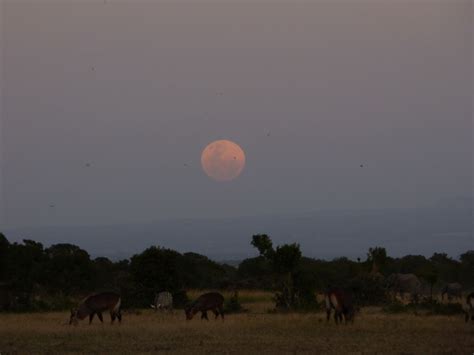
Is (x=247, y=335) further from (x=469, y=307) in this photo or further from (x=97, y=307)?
(x=469, y=307)

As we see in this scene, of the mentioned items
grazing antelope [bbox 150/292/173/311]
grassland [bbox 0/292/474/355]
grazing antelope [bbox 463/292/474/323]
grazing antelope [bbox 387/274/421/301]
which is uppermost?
grazing antelope [bbox 387/274/421/301]

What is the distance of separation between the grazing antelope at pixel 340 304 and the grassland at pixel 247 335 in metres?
0.39

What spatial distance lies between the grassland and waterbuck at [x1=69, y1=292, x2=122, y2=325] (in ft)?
1.61

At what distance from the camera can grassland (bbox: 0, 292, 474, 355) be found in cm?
1855

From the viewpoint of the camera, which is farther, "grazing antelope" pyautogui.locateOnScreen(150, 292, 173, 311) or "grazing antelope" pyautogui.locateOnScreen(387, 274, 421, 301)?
"grazing antelope" pyautogui.locateOnScreen(387, 274, 421, 301)

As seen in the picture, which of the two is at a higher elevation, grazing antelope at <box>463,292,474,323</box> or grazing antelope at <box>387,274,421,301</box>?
grazing antelope at <box>387,274,421,301</box>

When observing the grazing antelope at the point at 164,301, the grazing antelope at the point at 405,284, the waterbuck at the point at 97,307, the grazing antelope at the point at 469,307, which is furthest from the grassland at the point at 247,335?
the grazing antelope at the point at 405,284

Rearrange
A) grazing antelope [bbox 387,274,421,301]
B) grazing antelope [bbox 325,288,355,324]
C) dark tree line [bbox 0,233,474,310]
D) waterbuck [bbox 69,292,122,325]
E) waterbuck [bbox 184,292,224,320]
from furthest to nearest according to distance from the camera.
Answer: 1. grazing antelope [bbox 387,274,421,301]
2. dark tree line [bbox 0,233,474,310]
3. waterbuck [bbox 184,292,224,320]
4. waterbuck [bbox 69,292,122,325]
5. grazing antelope [bbox 325,288,355,324]

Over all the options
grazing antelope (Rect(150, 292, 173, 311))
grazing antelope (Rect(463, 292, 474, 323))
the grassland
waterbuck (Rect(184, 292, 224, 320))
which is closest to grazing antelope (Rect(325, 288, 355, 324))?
the grassland

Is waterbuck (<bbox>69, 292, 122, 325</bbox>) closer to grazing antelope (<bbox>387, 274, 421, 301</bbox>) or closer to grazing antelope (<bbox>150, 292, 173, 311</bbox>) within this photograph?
grazing antelope (<bbox>150, 292, 173, 311</bbox>)

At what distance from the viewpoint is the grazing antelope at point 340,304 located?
80.1 ft

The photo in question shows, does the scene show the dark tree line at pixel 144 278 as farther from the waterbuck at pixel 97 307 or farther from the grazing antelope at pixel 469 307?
the waterbuck at pixel 97 307

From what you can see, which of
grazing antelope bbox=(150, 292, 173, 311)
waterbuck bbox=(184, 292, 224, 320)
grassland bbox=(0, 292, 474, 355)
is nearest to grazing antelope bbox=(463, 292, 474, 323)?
grassland bbox=(0, 292, 474, 355)

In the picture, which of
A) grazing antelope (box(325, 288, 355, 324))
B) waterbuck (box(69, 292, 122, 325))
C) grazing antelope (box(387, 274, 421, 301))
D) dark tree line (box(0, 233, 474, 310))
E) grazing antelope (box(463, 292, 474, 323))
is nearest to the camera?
grazing antelope (box(325, 288, 355, 324))
